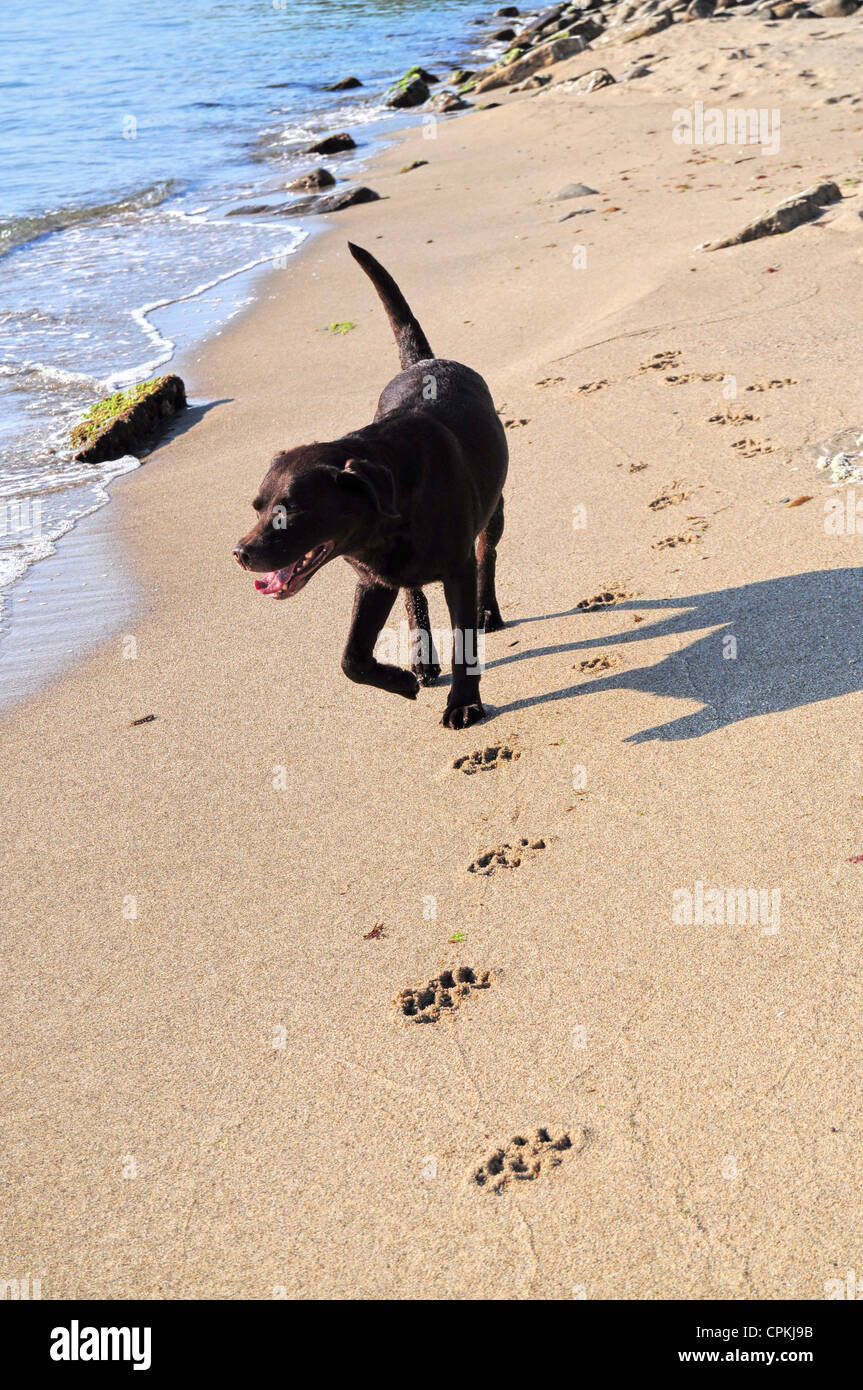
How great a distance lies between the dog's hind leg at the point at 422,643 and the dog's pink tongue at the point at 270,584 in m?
1.21

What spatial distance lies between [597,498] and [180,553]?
2.42 metres

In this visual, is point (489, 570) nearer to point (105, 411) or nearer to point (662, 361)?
point (662, 361)

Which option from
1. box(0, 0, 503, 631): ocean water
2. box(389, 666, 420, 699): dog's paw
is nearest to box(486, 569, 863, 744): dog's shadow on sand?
box(389, 666, 420, 699): dog's paw

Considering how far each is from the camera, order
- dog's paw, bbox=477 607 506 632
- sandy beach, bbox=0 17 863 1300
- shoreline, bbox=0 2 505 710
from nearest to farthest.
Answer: sandy beach, bbox=0 17 863 1300, dog's paw, bbox=477 607 506 632, shoreline, bbox=0 2 505 710

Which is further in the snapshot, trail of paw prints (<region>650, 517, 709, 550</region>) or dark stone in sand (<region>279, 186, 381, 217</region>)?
dark stone in sand (<region>279, 186, 381, 217</region>)

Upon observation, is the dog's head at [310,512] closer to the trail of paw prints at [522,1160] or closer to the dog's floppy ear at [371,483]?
the dog's floppy ear at [371,483]

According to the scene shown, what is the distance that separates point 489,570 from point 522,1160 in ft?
9.79

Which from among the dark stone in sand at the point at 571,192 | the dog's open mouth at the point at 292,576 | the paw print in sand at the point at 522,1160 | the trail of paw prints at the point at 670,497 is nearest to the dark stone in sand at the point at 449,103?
Answer: the dark stone in sand at the point at 571,192

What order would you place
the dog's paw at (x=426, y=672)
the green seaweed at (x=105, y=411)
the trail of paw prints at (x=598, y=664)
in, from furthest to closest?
the green seaweed at (x=105, y=411), the dog's paw at (x=426, y=672), the trail of paw prints at (x=598, y=664)

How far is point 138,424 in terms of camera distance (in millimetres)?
8773

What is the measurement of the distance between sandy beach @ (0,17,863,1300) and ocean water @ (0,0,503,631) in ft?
8.16

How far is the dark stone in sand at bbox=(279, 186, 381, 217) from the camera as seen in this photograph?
51.2 ft

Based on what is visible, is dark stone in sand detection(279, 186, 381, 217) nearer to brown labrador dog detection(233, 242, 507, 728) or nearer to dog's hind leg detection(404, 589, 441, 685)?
brown labrador dog detection(233, 242, 507, 728)

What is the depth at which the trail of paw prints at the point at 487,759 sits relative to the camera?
4.46 metres
